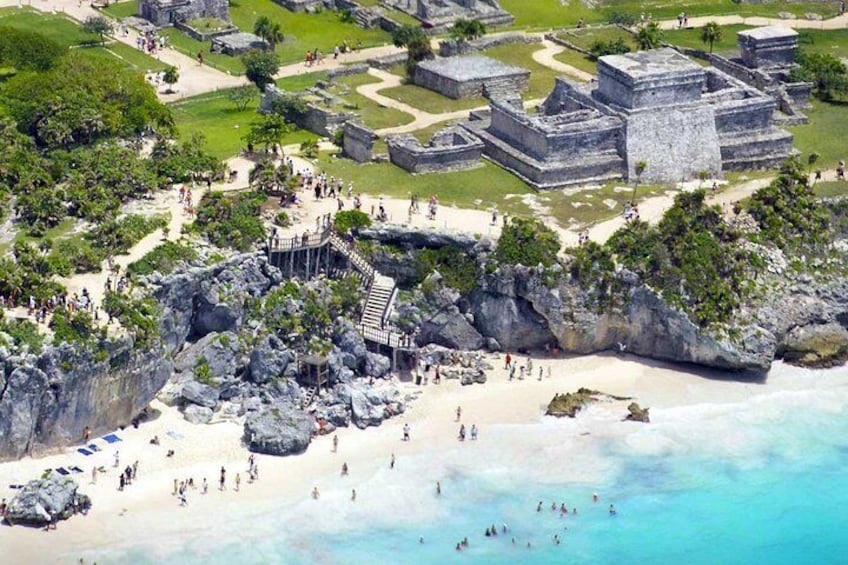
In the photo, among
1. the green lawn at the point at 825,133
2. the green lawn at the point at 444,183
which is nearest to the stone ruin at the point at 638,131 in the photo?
the green lawn at the point at 444,183

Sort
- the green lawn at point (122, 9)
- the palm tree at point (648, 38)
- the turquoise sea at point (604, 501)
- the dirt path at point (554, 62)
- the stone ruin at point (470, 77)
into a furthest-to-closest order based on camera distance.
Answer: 1. the green lawn at point (122, 9)
2. the palm tree at point (648, 38)
3. the dirt path at point (554, 62)
4. the stone ruin at point (470, 77)
5. the turquoise sea at point (604, 501)

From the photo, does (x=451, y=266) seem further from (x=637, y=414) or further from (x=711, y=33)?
(x=711, y=33)

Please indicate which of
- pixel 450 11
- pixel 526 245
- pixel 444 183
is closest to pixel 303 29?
pixel 450 11

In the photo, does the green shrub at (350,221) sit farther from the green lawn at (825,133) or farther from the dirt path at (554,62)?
the green lawn at (825,133)

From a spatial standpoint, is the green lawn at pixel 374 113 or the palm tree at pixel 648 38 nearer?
the green lawn at pixel 374 113

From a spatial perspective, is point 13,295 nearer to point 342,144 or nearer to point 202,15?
point 342,144

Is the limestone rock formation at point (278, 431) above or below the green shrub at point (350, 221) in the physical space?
below

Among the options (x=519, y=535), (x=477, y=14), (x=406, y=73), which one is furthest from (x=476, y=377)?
(x=477, y=14)

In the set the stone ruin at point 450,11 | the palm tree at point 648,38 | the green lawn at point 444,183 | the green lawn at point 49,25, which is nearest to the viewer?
the green lawn at point 444,183
